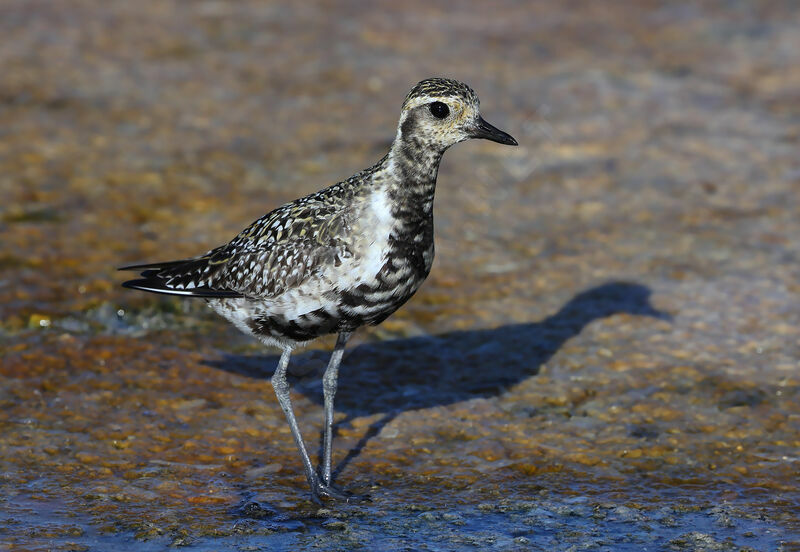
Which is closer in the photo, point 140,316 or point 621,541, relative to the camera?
point 621,541

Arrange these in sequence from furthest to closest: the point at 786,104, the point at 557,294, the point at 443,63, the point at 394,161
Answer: the point at 443,63 → the point at 786,104 → the point at 557,294 → the point at 394,161

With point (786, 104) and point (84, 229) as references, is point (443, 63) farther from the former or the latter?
point (84, 229)

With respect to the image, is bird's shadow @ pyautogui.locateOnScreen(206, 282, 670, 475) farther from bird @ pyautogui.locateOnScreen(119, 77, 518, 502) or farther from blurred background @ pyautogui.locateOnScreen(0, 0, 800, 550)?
bird @ pyautogui.locateOnScreen(119, 77, 518, 502)

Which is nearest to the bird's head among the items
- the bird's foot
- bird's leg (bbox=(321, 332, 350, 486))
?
bird's leg (bbox=(321, 332, 350, 486))

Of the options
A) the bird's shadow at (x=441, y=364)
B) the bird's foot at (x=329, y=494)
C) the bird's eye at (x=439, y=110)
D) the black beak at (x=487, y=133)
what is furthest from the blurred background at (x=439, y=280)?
the bird's eye at (x=439, y=110)

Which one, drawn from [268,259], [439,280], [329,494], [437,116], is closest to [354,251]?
[268,259]

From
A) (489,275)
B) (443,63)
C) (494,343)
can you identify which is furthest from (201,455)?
(443,63)

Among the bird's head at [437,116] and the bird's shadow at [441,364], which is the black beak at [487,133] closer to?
the bird's head at [437,116]
